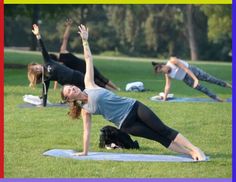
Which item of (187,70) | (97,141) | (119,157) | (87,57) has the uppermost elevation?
(87,57)

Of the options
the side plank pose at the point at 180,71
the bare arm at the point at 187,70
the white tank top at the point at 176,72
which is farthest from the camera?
the white tank top at the point at 176,72

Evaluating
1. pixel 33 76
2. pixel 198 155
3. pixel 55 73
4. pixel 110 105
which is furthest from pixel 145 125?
pixel 55 73

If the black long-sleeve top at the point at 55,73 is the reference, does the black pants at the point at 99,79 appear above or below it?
below

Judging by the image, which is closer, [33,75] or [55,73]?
[33,75]

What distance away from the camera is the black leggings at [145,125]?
6473 millimetres

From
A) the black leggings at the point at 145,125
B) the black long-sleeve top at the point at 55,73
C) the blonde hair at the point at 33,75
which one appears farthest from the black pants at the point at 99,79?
the black leggings at the point at 145,125

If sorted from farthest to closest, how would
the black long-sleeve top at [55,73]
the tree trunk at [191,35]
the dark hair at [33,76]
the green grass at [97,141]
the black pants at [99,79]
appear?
1. the tree trunk at [191,35]
2. the black pants at [99,79]
3. the black long-sleeve top at [55,73]
4. the dark hair at [33,76]
5. the green grass at [97,141]

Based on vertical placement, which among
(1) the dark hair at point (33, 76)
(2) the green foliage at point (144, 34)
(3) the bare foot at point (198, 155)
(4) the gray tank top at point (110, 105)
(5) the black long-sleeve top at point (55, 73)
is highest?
(4) the gray tank top at point (110, 105)

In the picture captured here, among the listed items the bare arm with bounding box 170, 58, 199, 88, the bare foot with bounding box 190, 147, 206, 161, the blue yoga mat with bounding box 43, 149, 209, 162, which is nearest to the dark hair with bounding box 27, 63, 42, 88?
the blue yoga mat with bounding box 43, 149, 209, 162

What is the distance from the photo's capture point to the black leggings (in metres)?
6.47

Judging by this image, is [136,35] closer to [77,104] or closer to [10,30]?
[10,30]

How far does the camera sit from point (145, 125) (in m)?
6.56

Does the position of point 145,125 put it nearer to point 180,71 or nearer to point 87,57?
point 87,57

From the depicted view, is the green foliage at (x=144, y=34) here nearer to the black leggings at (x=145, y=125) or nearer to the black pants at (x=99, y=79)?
the black pants at (x=99, y=79)
